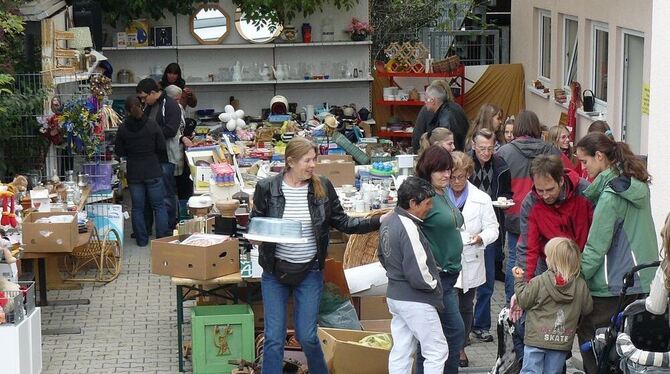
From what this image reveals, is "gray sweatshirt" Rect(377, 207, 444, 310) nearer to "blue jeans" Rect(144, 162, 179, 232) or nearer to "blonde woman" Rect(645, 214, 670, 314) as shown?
"blonde woman" Rect(645, 214, 670, 314)

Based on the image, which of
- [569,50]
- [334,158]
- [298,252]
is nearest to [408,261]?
[298,252]

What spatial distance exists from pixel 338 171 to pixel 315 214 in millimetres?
3768

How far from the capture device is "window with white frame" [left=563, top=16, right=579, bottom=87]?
16.8 meters

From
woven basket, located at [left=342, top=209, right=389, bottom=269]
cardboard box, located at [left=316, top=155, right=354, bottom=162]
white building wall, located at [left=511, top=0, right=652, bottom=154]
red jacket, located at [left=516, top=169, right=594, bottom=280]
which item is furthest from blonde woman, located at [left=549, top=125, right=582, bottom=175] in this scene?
red jacket, located at [left=516, top=169, right=594, bottom=280]

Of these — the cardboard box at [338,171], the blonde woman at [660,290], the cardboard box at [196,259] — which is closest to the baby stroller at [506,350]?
the blonde woman at [660,290]

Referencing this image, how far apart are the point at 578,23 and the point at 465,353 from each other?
26.9 feet

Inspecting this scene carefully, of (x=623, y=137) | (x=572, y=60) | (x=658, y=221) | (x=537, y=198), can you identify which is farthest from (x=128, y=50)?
(x=537, y=198)

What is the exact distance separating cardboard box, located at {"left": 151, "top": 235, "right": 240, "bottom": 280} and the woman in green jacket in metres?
2.71

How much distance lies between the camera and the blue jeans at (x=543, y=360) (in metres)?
7.55

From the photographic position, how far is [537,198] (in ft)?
25.8

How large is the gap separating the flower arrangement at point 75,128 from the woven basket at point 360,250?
12.6 ft

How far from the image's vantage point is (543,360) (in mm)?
7613

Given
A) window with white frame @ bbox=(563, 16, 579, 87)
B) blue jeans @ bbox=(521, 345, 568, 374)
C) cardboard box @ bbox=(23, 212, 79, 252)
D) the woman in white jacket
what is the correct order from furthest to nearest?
window with white frame @ bbox=(563, 16, 579, 87) → cardboard box @ bbox=(23, 212, 79, 252) → the woman in white jacket → blue jeans @ bbox=(521, 345, 568, 374)

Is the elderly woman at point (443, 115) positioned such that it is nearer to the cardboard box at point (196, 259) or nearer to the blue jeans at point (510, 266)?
the blue jeans at point (510, 266)
